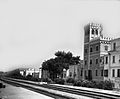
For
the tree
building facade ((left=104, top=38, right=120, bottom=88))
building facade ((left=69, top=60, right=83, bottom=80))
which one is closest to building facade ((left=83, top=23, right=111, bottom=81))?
building facade ((left=69, top=60, right=83, bottom=80))

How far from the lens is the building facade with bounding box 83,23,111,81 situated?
48.7 m

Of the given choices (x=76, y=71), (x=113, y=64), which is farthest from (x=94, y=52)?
(x=76, y=71)

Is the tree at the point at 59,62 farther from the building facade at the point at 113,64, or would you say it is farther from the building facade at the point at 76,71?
the building facade at the point at 113,64

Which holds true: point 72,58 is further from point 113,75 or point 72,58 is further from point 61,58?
point 113,75

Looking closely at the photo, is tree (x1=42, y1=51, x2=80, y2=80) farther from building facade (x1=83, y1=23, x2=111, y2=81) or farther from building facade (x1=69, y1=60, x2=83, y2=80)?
building facade (x1=83, y1=23, x2=111, y2=81)

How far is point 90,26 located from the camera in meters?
55.3

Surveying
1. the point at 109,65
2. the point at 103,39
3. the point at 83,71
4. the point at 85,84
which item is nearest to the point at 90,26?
the point at 103,39

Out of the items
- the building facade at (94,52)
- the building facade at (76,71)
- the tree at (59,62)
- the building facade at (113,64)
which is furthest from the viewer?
the tree at (59,62)

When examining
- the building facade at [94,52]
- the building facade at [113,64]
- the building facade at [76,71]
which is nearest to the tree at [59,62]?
→ the building facade at [76,71]

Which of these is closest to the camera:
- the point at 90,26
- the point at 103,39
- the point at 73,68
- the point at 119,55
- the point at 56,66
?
the point at 119,55

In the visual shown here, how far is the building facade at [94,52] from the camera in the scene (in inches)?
1916

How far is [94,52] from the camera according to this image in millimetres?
51469

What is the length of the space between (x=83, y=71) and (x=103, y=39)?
10188 mm

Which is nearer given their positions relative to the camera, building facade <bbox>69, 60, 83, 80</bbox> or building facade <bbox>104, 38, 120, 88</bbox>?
building facade <bbox>104, 38, 120, 88</bbox>
